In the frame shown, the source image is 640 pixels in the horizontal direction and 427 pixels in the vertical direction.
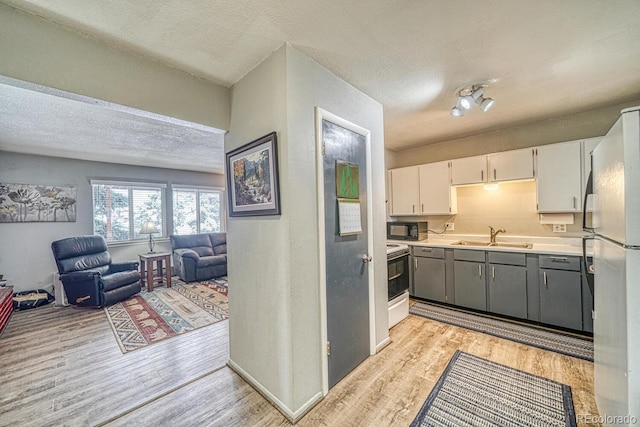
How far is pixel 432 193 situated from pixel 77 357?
466cm

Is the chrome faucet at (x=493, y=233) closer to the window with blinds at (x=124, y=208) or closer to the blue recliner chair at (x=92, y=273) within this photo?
the blue recliner chair at (x=92, y=273)

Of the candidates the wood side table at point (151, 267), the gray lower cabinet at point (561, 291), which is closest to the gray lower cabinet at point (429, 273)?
the gray lower cabinet at point (561, 291)

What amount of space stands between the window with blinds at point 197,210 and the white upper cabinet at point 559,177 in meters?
6.56

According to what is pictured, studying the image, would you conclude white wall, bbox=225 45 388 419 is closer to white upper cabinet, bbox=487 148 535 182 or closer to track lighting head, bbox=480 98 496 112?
track lighting head, bbox=480 98 496 112

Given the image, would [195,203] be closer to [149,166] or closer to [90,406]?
[149,166]

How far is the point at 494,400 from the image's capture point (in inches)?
69.7

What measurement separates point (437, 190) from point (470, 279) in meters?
1.34

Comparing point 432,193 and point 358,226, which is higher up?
point 432,193

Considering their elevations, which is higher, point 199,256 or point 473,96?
point 473,96

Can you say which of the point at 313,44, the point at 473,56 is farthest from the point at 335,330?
the point at 473,56

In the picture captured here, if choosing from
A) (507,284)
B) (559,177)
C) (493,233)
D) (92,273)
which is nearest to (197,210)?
(92,273)

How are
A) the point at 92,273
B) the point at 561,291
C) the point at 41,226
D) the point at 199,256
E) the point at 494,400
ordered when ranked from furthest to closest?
the point at 199,256 → the point at 41,226 → the point at 92,273 → the point at 561,291 → the point at 494,400

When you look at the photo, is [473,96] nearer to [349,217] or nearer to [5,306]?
[349,217]

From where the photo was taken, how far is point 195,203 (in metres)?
6.39
